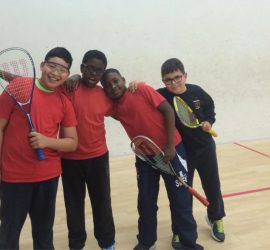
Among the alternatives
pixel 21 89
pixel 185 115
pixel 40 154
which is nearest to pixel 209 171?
pixel 185 115

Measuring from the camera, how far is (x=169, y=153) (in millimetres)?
1717

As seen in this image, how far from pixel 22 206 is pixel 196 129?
37.7 inches

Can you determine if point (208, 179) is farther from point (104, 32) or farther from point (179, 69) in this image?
point (104, 32)

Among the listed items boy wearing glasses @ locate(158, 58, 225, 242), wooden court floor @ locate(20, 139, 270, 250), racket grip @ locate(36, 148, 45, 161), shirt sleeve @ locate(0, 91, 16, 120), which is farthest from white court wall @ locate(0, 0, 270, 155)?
racket grip @ locate(36, 148, 45, 161)

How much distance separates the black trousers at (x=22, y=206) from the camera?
4.74 feet

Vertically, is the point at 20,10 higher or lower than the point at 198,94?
higher

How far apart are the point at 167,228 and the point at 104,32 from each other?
2229 millimetres

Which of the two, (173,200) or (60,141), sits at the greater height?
(60,141)

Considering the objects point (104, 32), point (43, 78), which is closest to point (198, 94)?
point (43, 78)

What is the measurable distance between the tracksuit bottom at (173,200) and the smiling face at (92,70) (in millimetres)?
473

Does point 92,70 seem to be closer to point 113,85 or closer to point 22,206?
point 113,85

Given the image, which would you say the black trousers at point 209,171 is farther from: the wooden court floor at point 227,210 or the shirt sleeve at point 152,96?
the shirt sleeve at point 152,96

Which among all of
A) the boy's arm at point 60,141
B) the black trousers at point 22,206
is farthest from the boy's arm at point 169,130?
the black trousers at point 22,206

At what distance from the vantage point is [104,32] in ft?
12.1
